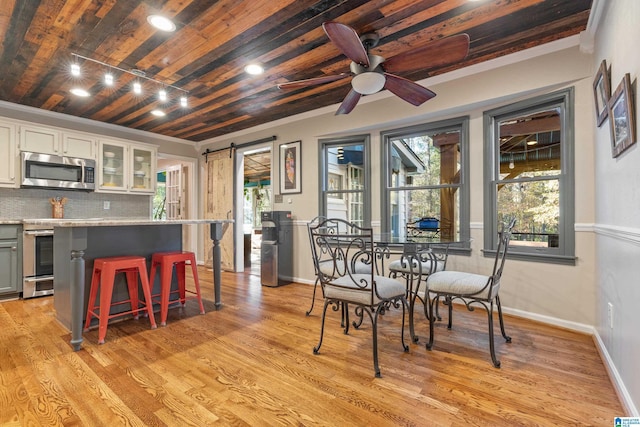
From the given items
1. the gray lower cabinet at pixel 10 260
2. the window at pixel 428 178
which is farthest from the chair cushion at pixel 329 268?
the gray lower cabinet at pixel 10 260

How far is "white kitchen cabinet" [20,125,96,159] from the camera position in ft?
12.8

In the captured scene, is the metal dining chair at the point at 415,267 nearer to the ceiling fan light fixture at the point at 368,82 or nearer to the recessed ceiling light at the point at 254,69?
the ceiling fan light fixture at the point at 368,82

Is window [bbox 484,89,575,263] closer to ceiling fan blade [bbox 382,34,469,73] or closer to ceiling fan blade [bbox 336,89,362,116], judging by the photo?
ceiling fan blade [bbox 382,34,469,73]

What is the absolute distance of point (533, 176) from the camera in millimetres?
2957

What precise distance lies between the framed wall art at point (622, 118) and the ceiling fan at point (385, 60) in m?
0.87

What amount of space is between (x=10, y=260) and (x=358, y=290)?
4.13 m

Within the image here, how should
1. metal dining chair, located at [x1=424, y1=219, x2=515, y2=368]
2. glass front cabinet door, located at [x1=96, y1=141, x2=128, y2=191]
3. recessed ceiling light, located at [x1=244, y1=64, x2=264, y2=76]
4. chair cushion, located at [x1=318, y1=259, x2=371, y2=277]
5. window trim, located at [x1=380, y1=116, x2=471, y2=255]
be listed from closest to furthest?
metal dining chair, located at [x1=424, y1=219, x2=515, y2=368], chair cushion, located at [x1=318, y1=259, x2=371, y2=277], recessed ceiling light, located at [x1=244, y1=64, x2=264, y2=76], window trim, located at [x1=380, y1=116, x2=471, y2=255], glass front cabinet door, located at [x1=96, y1=141, x2=128, y2=191]

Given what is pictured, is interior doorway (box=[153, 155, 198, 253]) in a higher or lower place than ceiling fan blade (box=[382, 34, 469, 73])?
lower

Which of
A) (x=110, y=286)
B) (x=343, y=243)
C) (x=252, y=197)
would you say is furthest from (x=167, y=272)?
(x=252, y=197)

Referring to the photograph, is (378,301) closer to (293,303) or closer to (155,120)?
(293,303)

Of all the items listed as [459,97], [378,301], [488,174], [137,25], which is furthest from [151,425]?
[459,97]

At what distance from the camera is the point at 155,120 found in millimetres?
4785

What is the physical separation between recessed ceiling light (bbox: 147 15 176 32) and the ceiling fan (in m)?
0.96

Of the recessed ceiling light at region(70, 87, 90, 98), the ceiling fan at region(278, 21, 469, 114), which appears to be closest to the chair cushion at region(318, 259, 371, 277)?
the ceiling fan at region(278, 21, 469, 114)
